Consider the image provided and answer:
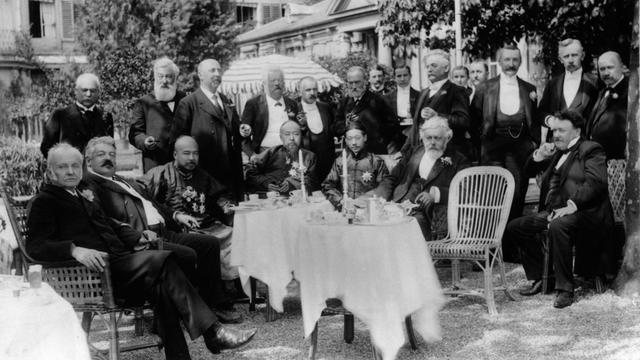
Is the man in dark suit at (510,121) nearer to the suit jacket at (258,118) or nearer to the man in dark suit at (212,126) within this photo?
the suit jacket at (258,118)

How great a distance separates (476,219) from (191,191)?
91.3 inches

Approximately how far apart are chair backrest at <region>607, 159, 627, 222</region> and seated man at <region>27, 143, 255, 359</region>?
12.6ft

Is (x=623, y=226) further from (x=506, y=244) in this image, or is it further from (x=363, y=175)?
(x=363, y=175)

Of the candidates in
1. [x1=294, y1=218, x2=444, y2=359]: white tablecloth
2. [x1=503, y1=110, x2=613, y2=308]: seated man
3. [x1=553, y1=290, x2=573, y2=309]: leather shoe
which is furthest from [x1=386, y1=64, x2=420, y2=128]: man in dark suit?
[x1=294, y1=218, x2=444, y2=359]: white tablecloth

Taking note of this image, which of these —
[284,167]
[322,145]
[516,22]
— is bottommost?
[284,167]

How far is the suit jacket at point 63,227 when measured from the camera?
4.57 m

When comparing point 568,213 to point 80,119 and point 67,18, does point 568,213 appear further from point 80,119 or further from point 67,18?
point 67,18

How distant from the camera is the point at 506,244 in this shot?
7.87 m

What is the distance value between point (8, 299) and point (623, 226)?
5.41 meters

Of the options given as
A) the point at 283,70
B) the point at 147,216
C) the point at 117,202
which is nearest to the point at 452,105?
the point at 147,216

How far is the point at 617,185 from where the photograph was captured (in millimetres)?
7086

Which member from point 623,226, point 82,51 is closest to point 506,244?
point 623,226

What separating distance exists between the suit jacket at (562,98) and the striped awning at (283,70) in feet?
19.4

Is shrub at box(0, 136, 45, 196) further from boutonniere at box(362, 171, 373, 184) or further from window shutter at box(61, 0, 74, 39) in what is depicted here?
window shutter at box(61, 0, 74, 39)
